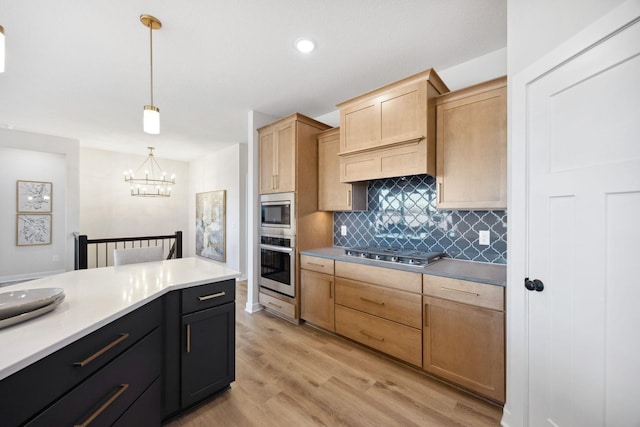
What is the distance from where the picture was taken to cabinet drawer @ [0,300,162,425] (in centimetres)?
74

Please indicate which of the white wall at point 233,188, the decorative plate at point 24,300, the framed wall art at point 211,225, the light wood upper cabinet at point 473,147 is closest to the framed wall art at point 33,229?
the framed wall art at point 211,225

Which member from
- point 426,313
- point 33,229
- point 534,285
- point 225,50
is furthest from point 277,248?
point 33,229

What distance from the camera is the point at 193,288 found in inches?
64.7

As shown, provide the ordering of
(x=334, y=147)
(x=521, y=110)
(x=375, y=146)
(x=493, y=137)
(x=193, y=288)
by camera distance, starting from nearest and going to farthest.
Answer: (x=521, y=110) → (x=193, y=288) → (x=493, y=137) → (x=375, y=146) → (x=334, y=147)

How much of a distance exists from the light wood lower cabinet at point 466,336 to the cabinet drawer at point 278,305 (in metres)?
1.58

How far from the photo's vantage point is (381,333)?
231 centimetres

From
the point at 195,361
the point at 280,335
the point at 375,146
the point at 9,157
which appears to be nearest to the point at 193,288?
the point at 195,361

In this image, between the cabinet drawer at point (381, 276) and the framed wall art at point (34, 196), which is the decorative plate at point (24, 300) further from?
the framed wall art at point (34, 196)

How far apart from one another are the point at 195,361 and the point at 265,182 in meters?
2.28

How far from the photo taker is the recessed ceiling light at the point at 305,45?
6.96 feet

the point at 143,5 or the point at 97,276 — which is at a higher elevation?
the point at 143,5

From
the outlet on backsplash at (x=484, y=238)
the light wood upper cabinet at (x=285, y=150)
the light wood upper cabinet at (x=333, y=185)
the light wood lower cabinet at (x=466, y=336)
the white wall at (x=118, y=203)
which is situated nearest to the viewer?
the light wood lower cabinet at (x=466, y=336)

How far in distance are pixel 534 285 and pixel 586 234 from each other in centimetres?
37

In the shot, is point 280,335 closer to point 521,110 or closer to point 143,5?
point 521,110
